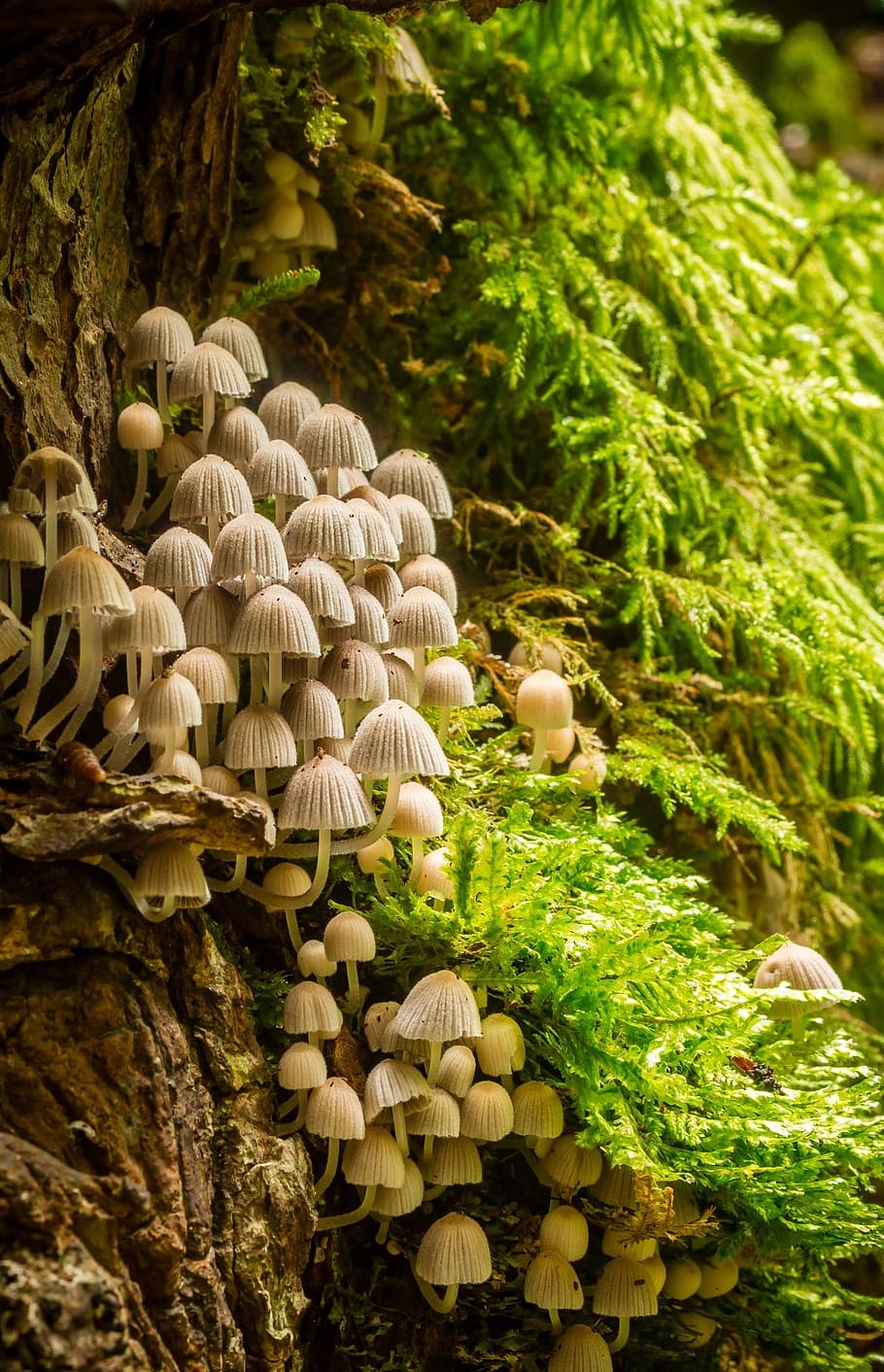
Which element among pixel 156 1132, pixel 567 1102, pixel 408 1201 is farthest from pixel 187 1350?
pixel 567 1102

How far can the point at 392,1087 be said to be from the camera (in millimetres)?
1720

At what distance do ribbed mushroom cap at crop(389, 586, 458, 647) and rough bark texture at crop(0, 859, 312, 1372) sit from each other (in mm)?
568

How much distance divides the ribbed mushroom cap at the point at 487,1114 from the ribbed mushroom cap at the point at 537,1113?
36mm

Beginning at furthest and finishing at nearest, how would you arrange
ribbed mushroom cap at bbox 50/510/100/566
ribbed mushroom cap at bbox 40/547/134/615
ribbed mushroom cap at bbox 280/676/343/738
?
ribbed mushroom cap at bbox 280/676/343/738 → ribbed mushroom cap at bbox 50/510/100/566 → ribbed mushroom cap at bbox 40/547/134/615

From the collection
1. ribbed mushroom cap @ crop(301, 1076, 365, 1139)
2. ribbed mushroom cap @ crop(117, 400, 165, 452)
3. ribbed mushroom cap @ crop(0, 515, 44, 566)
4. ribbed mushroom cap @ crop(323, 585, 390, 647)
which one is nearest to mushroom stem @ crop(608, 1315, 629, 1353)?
ribbed mushroom cap @ crop(301, 1076, 365, 1139)

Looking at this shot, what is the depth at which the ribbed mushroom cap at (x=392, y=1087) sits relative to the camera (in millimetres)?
1714

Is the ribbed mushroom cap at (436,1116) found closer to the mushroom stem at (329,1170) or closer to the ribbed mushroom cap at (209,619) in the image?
the mushroom stem at (329,1170)

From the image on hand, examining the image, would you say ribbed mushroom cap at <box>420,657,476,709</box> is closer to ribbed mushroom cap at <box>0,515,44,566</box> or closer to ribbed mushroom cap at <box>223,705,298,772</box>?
ribbed mushroom cap at <box>223,705,298,772</box>

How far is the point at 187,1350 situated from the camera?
58.8 inches

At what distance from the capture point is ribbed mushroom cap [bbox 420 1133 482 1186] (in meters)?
1.81

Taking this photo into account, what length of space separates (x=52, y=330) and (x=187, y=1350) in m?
1.51

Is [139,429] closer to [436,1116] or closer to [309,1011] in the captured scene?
[309,1011]

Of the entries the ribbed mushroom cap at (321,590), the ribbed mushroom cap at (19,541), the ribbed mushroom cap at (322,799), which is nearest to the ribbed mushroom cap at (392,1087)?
the ribbed mushroom cap at (322,799)

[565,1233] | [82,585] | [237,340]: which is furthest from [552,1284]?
[237,340]
